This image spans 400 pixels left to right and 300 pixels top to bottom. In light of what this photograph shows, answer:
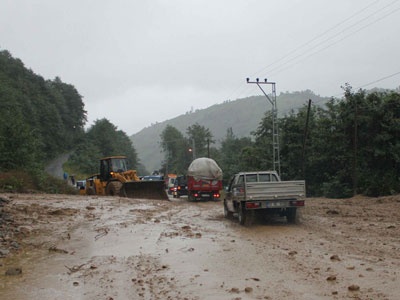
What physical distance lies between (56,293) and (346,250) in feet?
18.9

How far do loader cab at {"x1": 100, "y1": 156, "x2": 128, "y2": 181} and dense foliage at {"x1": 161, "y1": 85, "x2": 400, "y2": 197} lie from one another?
13.1 m

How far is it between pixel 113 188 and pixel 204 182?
5.76 meters

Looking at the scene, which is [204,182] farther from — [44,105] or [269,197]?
[44,105]

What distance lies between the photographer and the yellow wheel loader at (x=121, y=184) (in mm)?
26531

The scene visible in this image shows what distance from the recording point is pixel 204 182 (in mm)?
28656

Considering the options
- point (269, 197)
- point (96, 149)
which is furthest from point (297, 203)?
point (96, 149)

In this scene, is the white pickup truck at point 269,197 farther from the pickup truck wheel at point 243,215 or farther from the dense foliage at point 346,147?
the dense foliage at point 346,147

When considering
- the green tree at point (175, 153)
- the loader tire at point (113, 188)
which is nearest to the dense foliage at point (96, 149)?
the green tree at point (175, 153)

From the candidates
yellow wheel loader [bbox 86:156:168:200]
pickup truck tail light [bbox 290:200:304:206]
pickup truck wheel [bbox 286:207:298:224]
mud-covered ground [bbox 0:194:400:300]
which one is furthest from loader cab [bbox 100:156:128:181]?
pickup truck tail light [bbox 290:200:304:206]

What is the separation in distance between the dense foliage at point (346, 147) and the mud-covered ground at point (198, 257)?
11.5 m

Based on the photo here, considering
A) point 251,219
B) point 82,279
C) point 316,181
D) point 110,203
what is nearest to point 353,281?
point 82,279

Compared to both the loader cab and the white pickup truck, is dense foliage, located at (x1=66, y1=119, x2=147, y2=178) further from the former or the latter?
the white pickup truck

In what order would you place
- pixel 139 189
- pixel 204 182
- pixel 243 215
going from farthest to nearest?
pixel 204 182, pixel 139 189, pixel 243 215

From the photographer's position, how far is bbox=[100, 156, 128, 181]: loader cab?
94.9 feet
